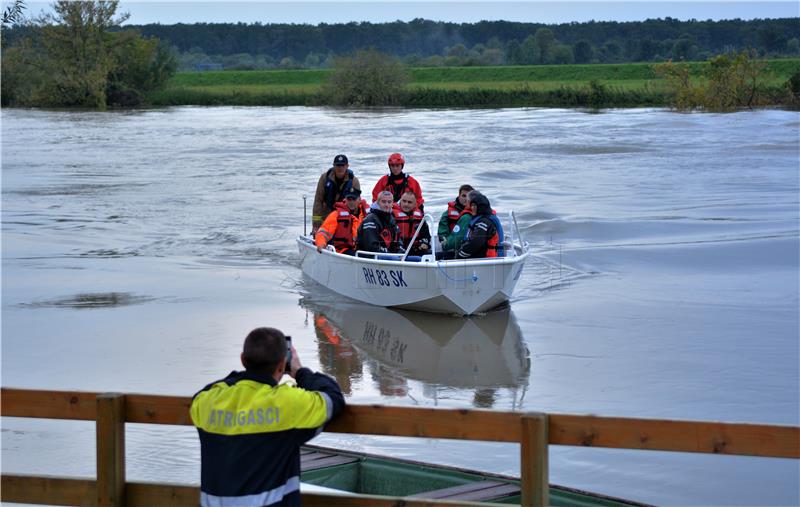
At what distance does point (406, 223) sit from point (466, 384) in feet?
10.9

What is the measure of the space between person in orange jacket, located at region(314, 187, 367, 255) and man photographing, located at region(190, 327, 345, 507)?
916cm

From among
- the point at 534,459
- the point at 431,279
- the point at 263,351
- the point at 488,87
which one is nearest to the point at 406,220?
the point at 431,279

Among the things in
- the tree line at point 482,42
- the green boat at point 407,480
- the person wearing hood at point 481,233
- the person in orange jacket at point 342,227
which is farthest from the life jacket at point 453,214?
the tree line at point 482,42

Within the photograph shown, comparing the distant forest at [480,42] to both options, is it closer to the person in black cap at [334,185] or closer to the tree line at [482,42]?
the tree line at [482,42]

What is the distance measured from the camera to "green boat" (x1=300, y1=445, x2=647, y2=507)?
579 centimetres

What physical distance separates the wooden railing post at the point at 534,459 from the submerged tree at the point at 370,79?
62.6 metres

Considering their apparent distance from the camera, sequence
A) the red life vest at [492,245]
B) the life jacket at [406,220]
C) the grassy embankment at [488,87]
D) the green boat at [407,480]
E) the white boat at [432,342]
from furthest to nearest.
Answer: the grassy embankment at [488,87], the life jacket at [406,220], the red life vest at [492,245], the white boat at [432,342], the green boat at [407,480]

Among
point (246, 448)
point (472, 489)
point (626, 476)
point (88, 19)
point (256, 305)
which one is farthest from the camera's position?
point (88, 19)

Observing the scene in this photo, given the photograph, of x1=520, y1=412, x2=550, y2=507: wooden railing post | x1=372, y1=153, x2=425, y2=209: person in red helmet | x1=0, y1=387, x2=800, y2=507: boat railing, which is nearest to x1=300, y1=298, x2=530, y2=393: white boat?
x1=372, y1=153, x2=425, y2=209: person in red helmet

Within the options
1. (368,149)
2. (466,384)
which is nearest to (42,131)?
(368,149)

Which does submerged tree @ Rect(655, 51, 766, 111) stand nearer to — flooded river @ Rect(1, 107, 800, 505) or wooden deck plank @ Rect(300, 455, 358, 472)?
flooded river @ Rect(1, 107, 800, 505)

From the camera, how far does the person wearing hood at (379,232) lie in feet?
40.7

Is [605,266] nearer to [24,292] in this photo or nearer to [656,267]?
[656,267]

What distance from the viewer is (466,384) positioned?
1009 cm
